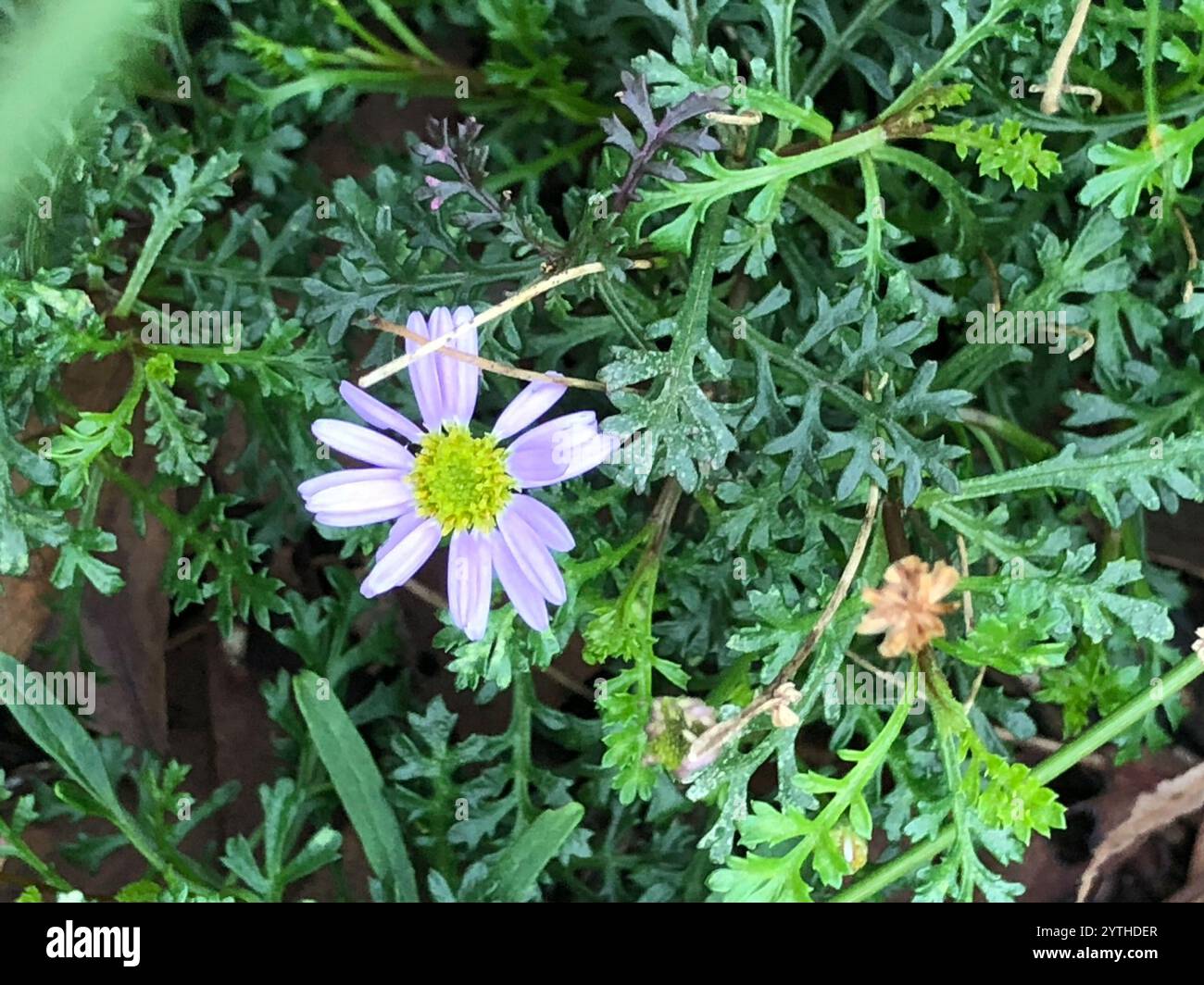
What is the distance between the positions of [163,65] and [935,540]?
63.8 inches

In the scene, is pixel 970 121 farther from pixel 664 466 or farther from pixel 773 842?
pixel 773 842

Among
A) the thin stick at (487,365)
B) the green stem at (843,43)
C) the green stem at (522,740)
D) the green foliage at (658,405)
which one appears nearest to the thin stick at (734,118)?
the green foliage at (658,405)

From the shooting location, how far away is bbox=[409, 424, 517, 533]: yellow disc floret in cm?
157

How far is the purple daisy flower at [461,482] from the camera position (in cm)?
147

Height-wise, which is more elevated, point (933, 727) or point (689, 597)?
point (689, 597)

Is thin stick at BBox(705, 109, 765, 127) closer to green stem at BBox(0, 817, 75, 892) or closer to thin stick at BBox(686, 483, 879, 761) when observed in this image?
thin stick at BBox(686, 483, 879, 761)

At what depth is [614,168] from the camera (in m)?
1.51

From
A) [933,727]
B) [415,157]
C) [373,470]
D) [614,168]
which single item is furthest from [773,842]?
[415,157]

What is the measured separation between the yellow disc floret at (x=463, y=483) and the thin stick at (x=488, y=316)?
158mm

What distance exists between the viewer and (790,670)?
1.47 meters

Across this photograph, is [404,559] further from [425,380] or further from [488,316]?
[488,316]

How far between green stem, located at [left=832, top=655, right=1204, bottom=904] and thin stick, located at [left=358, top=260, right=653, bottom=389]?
0.91 meters

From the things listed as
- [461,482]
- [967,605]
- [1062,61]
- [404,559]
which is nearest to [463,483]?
[461,482]

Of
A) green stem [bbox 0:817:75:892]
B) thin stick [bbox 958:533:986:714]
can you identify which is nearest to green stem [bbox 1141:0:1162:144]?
thin stick [bbox 958:533:986:714]
